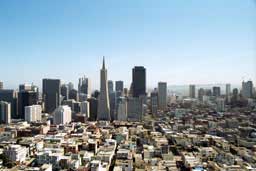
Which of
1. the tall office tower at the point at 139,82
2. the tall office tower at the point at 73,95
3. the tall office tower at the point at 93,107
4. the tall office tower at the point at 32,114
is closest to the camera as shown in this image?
the tall office tower at the point at 32,114

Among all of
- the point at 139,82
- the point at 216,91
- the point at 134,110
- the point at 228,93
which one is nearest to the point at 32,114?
the point at 134,110

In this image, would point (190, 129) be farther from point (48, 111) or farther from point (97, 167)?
point (48, 111)

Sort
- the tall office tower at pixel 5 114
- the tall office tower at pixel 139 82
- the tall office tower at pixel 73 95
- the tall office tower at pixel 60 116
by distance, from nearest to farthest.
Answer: the tall office tower at pixel 60 116
the tall office tower at pixel 5 114
the tall office tower at pixel 139 82
the tall office tower at pixel 73 95

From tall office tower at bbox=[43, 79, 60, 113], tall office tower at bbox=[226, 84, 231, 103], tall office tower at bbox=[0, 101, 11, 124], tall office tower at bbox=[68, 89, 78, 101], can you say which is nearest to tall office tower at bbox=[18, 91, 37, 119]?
tall office tower at bbox=[43, 79, 60, 113]

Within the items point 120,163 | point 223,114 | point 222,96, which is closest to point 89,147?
point 120,163

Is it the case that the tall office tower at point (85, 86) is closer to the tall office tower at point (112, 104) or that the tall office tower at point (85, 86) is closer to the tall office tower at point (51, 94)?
the tall office tower at point (112, 104)

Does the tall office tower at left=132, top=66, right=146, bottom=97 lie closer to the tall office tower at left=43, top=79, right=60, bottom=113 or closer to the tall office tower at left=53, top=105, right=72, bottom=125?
the tall office tower at left=43, top=79, right=60, bottom=113

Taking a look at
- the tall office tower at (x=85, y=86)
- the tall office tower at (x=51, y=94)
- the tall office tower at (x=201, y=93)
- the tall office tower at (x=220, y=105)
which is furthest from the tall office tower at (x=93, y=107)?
the tall office tower at (x=201, y=93)

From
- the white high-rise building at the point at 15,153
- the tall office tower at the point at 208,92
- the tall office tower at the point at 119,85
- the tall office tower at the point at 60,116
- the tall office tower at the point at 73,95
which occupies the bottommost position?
the white high-rise building at the point at 15,153
